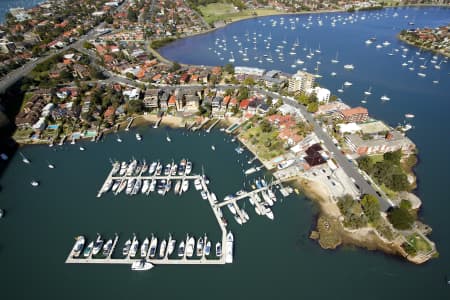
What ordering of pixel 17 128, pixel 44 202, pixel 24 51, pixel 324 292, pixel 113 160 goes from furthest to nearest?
pixel 24 51
pixel 17 128
pixel 113 160
pixel 44 202
pixel 324 292

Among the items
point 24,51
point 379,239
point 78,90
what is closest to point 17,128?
point 78,90

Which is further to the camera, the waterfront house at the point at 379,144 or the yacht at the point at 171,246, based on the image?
the waterfront house at the point at 379,144

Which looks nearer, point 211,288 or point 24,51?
point 211,288

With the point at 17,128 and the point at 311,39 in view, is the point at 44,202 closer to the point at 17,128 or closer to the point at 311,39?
the point at 17,128

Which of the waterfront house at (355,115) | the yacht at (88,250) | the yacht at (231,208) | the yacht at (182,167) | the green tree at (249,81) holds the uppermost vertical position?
the green tree at (249,81)

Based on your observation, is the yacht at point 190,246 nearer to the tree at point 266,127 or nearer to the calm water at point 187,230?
the calm water at point 187,230

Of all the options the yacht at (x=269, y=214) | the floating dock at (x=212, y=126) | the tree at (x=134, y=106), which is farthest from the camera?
the tree at (x=134, y=106)

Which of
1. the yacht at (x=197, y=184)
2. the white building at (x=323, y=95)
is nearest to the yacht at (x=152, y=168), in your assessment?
the yacht at (x=197, y=184)
